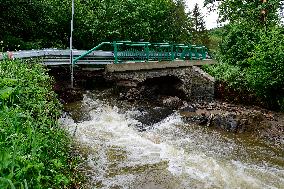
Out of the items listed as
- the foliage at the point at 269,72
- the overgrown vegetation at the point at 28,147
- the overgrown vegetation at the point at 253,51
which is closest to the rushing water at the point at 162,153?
the overgrown vegetation at the point at 28,147

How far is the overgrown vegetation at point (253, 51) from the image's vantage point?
1680 cm

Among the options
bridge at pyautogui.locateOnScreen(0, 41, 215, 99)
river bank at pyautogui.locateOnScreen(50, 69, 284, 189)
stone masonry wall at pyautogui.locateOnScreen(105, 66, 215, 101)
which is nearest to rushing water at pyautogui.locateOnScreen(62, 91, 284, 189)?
river bank at pyautogui.locateOnScreen(50, 69, 284, 189)

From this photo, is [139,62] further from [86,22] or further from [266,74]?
[266,74]

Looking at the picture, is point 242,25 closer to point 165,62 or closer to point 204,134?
point 165,62

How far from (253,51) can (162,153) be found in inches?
425

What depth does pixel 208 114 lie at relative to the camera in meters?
15.2

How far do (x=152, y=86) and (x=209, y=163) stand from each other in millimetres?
10187

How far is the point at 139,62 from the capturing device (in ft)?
53.8

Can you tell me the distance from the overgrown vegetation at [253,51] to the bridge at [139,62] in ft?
4.98

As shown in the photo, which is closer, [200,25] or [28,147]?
[28,147]

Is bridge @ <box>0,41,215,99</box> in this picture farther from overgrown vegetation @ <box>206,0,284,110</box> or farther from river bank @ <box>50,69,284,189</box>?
overgrown vegetation @ <box>206,0,284,110</box>

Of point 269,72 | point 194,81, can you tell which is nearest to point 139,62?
point 194,81

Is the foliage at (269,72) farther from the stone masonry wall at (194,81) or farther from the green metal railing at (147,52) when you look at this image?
the green metal railing at (147,52)

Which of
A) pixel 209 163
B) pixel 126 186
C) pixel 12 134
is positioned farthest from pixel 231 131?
pixel 12 134
